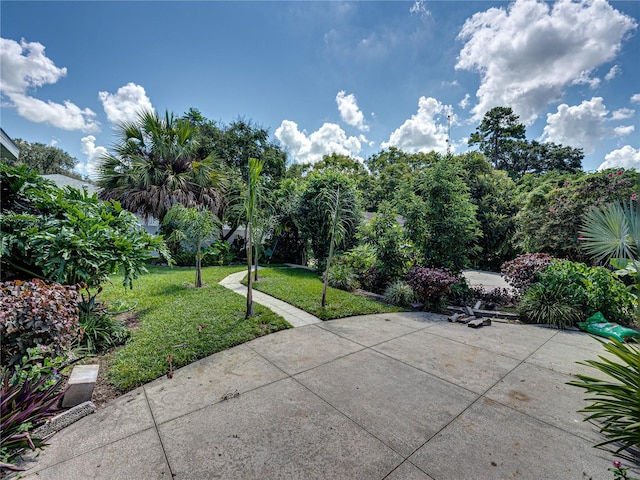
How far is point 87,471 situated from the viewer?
69.5 inches

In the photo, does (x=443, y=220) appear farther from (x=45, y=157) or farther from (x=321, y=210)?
(x=45, y=157)

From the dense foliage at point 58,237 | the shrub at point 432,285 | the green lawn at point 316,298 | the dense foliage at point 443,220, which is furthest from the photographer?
the dense foliage at point 443,220

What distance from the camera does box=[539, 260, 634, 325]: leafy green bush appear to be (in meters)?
5.15

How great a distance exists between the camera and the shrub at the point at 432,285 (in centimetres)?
607

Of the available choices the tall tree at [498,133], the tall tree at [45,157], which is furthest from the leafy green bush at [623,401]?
the tall tree at [45,157]

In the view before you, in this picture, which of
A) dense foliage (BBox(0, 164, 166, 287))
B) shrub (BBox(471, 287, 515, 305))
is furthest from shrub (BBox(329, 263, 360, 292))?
dense foliage (BBox(0, 164, 166, 287))

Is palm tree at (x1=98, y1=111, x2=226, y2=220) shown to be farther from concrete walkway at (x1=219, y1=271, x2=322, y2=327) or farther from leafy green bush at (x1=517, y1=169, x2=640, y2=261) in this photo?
leafy green bush at (x1=517, y1=169, x2=640, y2=261)

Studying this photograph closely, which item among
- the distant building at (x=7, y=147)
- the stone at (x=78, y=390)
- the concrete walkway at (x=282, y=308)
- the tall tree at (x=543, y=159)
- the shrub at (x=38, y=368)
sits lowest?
the concrete walkway at (x=282, y=308)

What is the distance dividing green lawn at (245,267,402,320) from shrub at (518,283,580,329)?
2644 millimetres

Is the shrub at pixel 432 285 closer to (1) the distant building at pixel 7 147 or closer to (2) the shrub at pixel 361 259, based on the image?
(2) the shrub at pixel 361 259

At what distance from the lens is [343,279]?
782cm

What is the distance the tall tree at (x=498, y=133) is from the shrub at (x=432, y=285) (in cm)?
2913

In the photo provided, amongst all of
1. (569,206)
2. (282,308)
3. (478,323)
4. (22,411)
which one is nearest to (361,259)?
(282,308)

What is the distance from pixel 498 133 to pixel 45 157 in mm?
45382
